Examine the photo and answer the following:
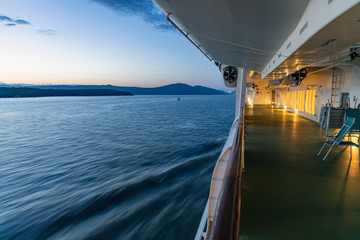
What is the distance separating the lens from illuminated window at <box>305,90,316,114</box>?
9509 millimetres

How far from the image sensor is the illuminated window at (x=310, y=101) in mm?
9509

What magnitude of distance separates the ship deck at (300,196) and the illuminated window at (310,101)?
6704mm

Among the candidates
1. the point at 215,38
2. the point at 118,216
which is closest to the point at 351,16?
the point at 215,38

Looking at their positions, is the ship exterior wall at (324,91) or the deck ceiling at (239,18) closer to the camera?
the deck ceiling at (239,18)

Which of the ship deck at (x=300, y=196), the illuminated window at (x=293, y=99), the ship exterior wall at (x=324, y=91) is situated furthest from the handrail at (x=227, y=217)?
the illuminated window at (x=293, y=99)

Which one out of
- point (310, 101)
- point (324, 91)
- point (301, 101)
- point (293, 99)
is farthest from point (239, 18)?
point (293, 99)

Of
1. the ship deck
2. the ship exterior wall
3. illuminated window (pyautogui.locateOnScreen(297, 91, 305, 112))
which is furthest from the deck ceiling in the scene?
illuminated window (pyautogui.locateOnScreen(297, 91, 305, 112))

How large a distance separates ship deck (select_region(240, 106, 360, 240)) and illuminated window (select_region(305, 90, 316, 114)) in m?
6.70

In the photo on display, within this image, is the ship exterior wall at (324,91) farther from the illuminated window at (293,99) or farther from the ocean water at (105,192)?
the ocean water at (105,192)

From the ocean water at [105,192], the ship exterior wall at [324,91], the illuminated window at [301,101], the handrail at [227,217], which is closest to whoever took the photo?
the handrail at [227,217]

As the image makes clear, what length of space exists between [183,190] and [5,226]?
190 inches

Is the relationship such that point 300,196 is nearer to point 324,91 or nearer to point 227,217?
point 227,217

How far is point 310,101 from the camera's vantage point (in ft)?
32.6

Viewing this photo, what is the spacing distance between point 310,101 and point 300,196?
962 centimetres
